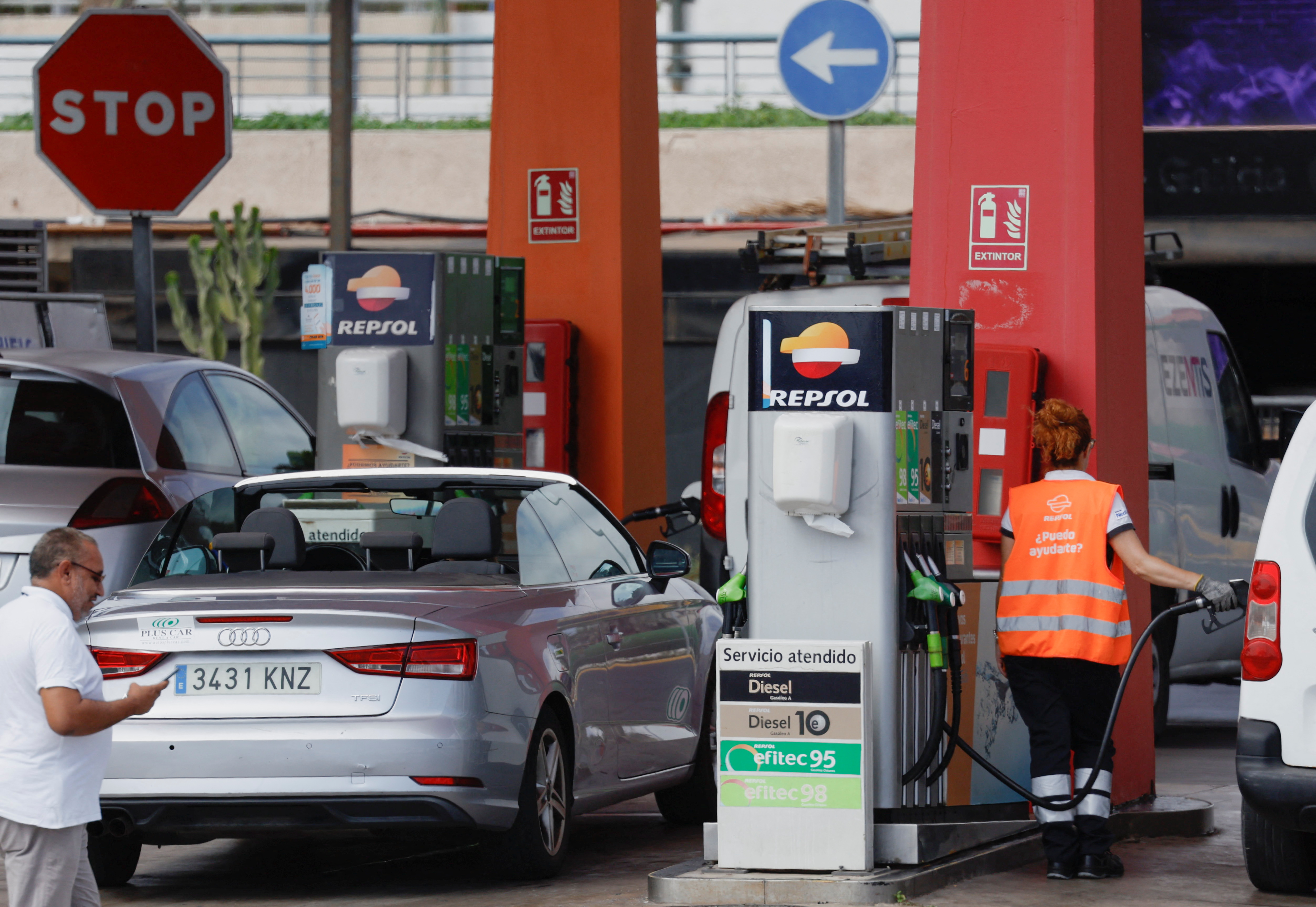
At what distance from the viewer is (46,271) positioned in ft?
42.7

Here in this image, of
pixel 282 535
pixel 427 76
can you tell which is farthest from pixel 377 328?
pixel 427 76

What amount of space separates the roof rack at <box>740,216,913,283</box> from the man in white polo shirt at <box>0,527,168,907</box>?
266 inches

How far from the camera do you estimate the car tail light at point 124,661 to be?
22.5 ft

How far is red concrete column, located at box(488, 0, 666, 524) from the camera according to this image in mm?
12688

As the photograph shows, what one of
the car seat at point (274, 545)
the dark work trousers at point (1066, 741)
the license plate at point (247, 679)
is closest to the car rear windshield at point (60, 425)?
the car seat at point (274, 545)

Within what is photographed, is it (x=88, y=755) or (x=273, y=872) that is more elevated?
(x=88, y=755)

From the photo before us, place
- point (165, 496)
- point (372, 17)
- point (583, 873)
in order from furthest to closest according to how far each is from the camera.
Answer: point (372, 17)
point (165, 496)
point (583, 873)

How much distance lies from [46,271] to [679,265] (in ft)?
28.4

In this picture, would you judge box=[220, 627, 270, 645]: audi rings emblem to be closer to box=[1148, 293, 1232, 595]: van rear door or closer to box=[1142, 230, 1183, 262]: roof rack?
box=[1148, 293, 1232, 595]: van rear door

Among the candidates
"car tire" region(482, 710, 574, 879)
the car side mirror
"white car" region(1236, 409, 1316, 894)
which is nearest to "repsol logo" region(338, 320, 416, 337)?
the car side mirror

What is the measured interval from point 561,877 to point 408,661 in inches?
48.0

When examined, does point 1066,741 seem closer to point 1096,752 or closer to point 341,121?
point 1096,752

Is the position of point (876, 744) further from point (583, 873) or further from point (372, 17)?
point (372, 17)

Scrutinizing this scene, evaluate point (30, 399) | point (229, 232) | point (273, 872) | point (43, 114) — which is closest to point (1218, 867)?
point (273, 872)
